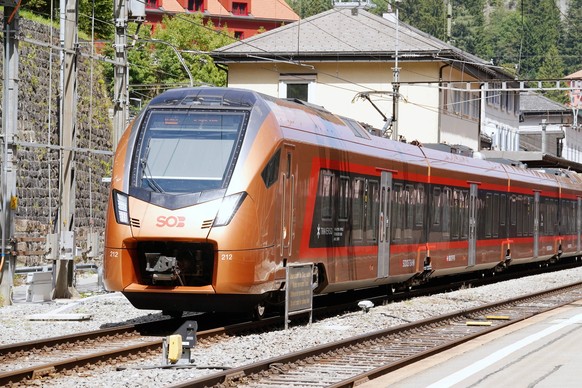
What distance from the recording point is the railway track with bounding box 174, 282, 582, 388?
12.3 m

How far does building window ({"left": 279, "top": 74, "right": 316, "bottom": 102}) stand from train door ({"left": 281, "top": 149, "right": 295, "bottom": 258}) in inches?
1560

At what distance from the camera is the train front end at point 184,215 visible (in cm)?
1633

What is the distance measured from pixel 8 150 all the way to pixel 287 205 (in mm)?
6218

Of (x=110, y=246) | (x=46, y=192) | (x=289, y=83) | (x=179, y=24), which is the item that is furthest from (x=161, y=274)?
(x=179, y=24)

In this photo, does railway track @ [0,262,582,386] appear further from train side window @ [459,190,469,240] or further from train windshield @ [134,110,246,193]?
train side window @ [459,190,469,240]

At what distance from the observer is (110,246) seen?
54.9 ft

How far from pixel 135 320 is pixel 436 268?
9993 mm

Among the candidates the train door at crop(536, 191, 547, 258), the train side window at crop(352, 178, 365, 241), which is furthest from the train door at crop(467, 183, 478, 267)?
the train side window at crop(352, 178, 365, 241)

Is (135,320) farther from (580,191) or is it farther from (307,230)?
(580,191)

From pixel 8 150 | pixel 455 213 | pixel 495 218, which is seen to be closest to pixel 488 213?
pixel 495 218

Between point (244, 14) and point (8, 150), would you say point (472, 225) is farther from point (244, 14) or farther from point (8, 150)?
point (244, 14)

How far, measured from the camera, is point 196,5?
413 feet

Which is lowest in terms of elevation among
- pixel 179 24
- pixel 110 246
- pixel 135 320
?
pixel 135 320

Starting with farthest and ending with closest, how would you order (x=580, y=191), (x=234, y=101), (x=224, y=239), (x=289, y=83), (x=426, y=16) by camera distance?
(x=426, y=16) → (x=289, y=83) → (x=580, y=191) → (x=234, y=101) → (x=224, y=239)
